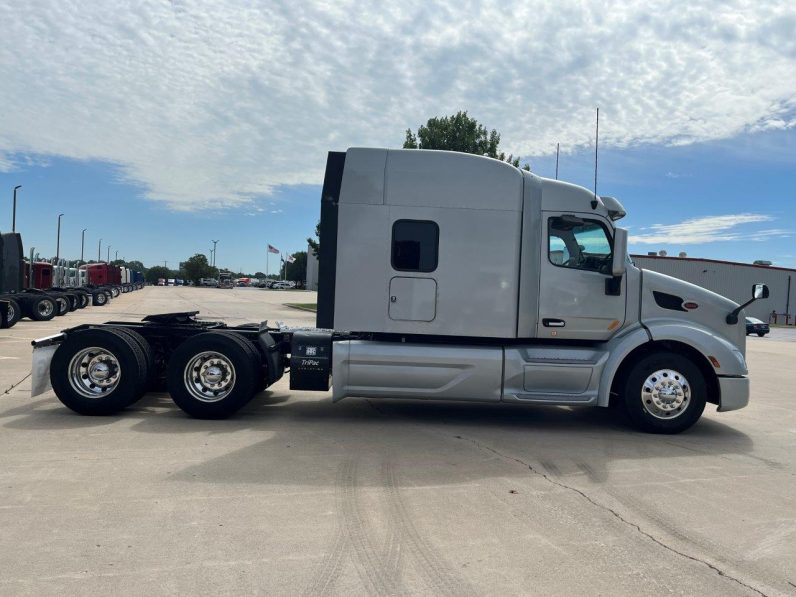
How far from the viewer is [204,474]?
5000mm

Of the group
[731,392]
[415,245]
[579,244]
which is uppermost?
[579,244]

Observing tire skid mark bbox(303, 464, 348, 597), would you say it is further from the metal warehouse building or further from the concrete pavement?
the metal warehouse building

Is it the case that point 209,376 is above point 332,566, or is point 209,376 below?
above

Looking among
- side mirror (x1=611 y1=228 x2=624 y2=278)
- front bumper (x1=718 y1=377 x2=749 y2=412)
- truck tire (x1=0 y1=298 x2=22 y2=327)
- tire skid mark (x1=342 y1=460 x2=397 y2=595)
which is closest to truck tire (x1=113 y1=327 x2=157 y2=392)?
tire skid mark (x1=342 y1=460 x2=397 y2=595)

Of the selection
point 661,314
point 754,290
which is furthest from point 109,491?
point 754,290

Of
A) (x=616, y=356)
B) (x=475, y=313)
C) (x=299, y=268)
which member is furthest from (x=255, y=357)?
(x=299, y=268)

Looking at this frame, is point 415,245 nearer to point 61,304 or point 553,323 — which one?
point 553,323

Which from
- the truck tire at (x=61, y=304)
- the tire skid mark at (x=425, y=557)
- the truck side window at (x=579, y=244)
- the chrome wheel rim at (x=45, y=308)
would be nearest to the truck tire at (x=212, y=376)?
the tire skid mark at (x=425, y=557)

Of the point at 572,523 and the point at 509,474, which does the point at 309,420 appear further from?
the point at 572,523

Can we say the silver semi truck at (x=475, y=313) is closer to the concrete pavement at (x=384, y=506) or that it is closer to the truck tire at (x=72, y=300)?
the concrete pavement at (x=384, y=506)

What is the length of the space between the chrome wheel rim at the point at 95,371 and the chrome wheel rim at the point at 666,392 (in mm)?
6384

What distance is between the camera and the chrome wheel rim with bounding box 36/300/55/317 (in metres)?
20.6

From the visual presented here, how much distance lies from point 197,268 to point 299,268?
22.1 metres

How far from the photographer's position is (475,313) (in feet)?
22.6
